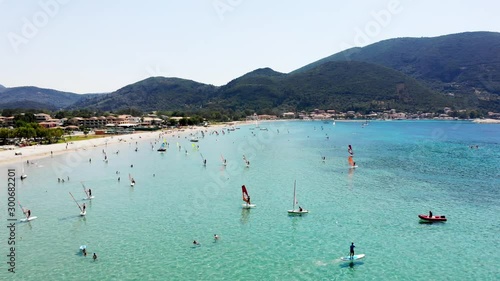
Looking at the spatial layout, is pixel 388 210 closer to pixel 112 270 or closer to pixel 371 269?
pixel 371 269

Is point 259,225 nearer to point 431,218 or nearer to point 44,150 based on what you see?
point 431,218

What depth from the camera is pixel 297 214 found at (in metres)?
34.5

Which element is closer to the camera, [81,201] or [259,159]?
[81,201]

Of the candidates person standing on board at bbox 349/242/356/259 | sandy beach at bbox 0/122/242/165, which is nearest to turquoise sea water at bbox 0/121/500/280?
person standing on board at bbox 349/242/356/259

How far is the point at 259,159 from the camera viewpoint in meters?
73.8

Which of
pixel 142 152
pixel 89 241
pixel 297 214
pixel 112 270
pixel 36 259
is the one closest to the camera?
pixel 112 270

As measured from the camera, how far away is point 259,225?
3175 cm

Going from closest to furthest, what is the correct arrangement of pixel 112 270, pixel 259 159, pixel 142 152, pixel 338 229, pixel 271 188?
pixel 112 270
pixel 338 229
pixel 271 188
pixel 259 159
pixel 142 152

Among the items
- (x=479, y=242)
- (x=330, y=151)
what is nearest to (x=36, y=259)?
(x=479, y=242)

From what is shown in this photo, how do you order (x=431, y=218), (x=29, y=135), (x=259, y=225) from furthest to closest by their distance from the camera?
(x=29, y=135)
(x=431, y=218)
(x=259, y=225)

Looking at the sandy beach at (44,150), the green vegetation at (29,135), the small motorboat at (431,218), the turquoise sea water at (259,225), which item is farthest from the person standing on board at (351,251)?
the green vegetation at (29,135)

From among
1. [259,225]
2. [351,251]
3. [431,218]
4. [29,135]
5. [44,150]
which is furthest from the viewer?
[29,135]

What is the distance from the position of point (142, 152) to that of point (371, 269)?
6753 centimetres

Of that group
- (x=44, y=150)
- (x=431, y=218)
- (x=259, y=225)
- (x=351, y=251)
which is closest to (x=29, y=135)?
(x=44, y=150)
